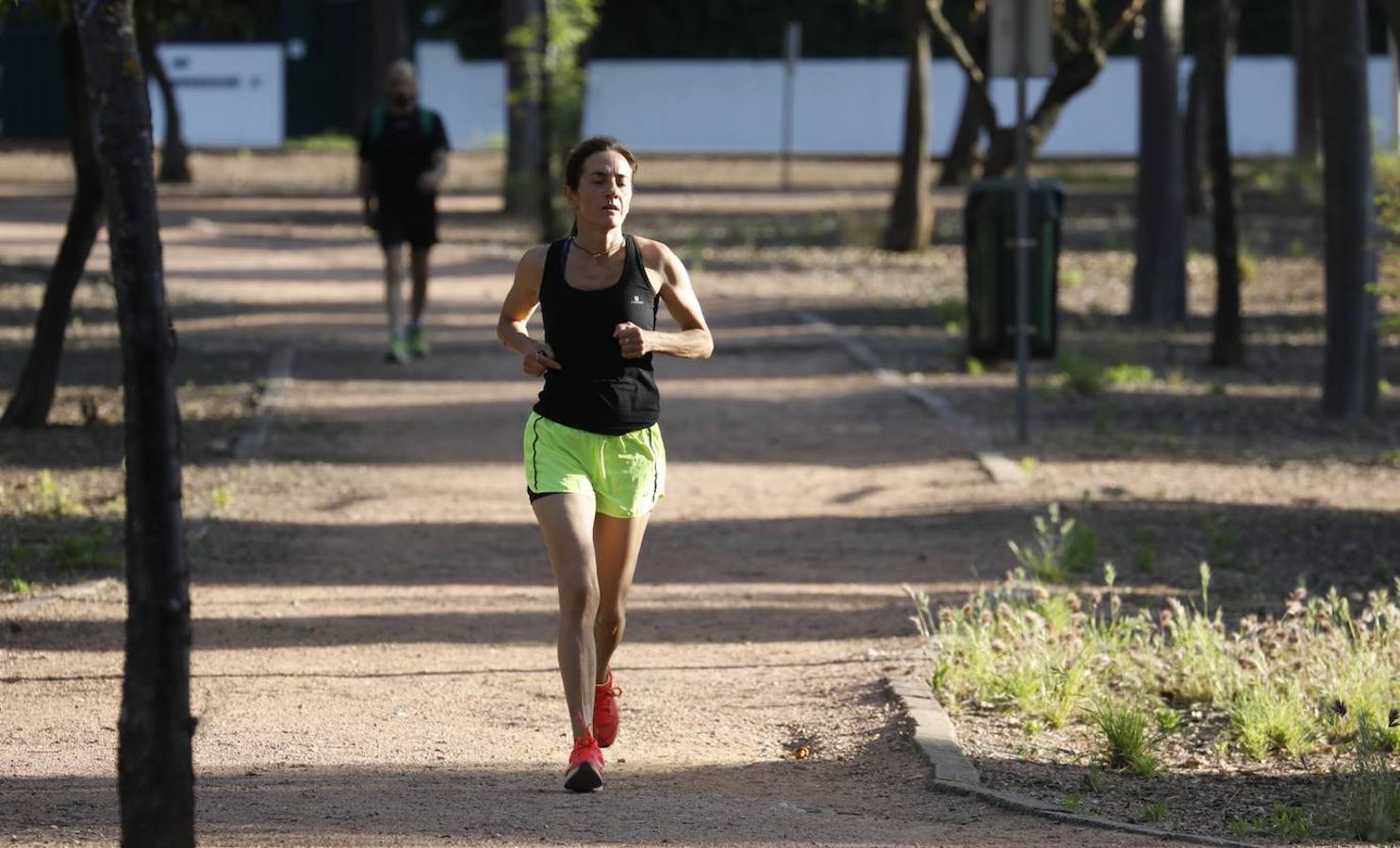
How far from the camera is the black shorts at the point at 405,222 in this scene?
15.1m

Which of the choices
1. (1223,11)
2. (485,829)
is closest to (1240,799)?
(485,829)

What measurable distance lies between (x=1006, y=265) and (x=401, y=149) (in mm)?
4188

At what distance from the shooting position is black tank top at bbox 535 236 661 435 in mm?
6164

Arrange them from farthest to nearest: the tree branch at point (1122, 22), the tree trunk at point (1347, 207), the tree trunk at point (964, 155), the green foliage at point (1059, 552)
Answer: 1. the tree trunk at point (964, 155)
2. the tree branch at point (1122, 22)
3. the tree trunk at point (1347, 207)
4. the green foliage at point (1059, 552)

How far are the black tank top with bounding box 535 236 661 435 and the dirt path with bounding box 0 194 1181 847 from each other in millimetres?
1042

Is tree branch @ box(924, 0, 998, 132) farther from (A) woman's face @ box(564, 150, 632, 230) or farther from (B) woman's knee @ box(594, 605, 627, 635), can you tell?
(A) woman's face @ box(564, 150, 632, 230)


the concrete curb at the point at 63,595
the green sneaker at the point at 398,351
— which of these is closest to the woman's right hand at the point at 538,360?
the concrete curb at the point at 63,595

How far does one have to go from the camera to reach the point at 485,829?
5402 millimetres

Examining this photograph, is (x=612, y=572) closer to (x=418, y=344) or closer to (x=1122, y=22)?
(x=418, y=344)

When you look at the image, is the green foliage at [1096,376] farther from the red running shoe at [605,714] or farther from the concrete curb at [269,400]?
the red running shoe at [605,714]

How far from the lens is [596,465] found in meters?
6.20

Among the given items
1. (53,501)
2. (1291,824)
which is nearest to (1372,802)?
(1291,824)

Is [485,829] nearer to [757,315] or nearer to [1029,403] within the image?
[1029,403]

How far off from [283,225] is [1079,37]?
46.1ft
